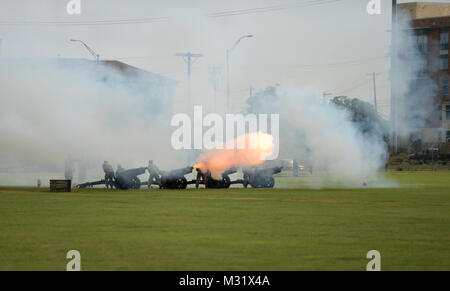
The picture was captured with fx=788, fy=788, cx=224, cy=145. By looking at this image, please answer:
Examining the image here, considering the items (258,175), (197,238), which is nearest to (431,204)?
(197,238)

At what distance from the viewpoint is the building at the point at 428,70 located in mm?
100950

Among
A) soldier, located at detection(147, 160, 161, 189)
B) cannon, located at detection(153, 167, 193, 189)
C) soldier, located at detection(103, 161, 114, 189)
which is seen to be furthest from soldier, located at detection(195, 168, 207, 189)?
soldier, located at detection(103, 161, 114, 189)

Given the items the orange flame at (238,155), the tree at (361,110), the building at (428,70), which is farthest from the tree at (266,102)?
the building at (428,70)

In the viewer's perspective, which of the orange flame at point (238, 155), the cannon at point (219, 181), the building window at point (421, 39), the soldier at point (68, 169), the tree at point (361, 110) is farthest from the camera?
the building window at point (421, 39)

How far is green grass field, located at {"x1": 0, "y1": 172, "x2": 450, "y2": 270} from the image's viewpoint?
15289 mm

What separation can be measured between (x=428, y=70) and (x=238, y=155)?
65077mm

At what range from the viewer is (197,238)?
62.2 feet

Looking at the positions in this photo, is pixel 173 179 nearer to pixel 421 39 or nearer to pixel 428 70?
pixel 428 70

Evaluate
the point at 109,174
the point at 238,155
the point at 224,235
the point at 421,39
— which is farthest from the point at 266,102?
the point at 421,39

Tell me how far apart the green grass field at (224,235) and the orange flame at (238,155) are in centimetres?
1758

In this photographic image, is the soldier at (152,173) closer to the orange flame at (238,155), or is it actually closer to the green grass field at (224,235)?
the orange flame at (238,155)
